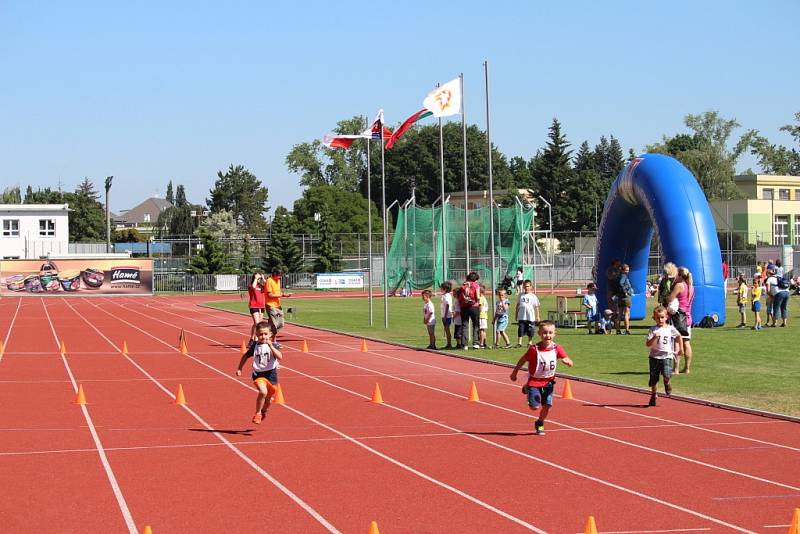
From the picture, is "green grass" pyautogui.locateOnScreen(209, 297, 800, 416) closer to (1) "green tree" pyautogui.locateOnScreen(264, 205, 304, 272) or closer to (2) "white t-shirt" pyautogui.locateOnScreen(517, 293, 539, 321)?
(2) "white t-shirt" pyautogui.locateOnScreen(517, 293, 539, 321)

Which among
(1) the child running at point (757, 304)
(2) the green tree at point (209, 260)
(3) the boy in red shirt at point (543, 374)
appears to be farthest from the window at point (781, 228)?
(3) the boy in red shirt at point (543, 374)

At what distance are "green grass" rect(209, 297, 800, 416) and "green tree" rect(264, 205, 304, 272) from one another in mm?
39332

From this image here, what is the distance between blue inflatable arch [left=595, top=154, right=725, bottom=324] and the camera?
95.0ft

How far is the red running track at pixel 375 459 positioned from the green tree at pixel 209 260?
54.4 m

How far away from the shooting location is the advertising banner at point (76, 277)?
66.5 metres

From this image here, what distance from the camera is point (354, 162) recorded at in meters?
138

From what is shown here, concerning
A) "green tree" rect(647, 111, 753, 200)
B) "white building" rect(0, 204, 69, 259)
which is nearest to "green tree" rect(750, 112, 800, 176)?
"green tree" rect(647, 111, 753, 200)

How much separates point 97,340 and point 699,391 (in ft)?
61.6

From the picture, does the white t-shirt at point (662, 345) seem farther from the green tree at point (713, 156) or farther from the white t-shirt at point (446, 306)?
the green tree at point (713, 156)

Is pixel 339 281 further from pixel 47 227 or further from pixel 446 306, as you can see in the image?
pixel 446 306

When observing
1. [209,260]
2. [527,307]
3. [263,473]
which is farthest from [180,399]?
[209,260]

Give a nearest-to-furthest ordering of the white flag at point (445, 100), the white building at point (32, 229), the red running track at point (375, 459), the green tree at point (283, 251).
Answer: the red running track at point (375, 459) < the white flag at point (445, 100) < the green tree at point (283, 251) < the white building at point (32, 229)

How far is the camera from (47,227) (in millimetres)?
92750

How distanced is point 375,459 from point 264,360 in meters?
2.73
